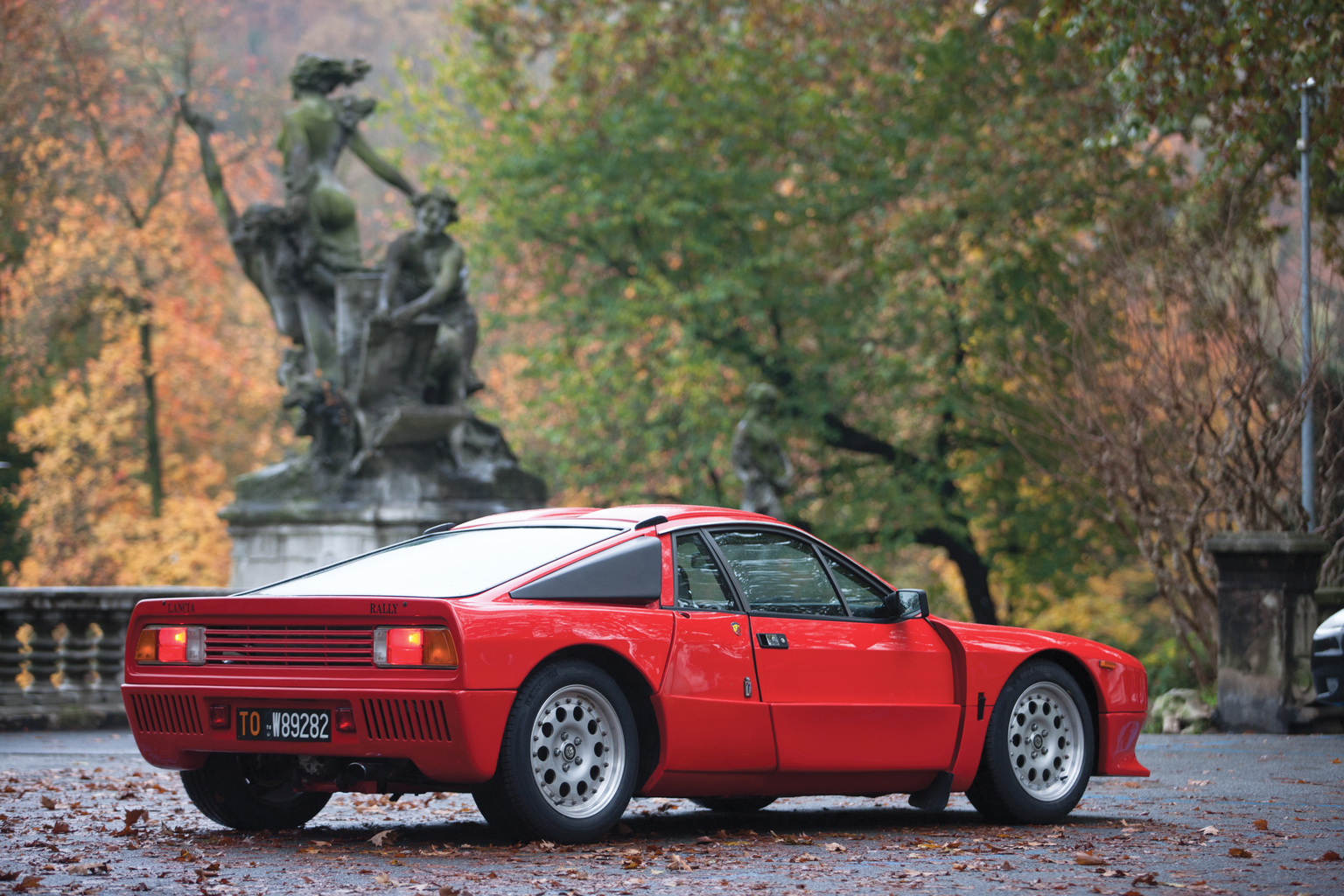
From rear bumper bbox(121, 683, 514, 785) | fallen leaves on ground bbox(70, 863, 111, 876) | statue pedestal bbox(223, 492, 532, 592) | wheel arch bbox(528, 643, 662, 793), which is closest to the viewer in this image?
fallen leaves on ground bbox(70, 863, 111, 876)

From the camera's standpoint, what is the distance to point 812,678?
7.16 metres

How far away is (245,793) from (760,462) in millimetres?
12330

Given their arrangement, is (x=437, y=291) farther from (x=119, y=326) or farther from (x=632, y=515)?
(x=119, y=326)

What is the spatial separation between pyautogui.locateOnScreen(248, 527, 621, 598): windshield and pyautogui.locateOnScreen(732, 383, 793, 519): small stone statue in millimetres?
11463

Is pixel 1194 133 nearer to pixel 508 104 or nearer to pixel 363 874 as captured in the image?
pixel 508 104

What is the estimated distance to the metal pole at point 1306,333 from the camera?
51.8ft

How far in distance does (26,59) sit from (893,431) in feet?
56.6

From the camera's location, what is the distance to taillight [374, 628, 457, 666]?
609 centimetres

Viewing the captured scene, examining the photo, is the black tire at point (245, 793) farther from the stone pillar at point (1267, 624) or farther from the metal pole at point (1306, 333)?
the metal pole at point (1306, 333)

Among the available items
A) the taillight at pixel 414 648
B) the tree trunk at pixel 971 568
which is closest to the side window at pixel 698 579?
the taillight at pixel 414 648

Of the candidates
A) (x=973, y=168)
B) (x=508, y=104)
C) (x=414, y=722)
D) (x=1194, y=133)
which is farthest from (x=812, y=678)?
(x=508, y=104)

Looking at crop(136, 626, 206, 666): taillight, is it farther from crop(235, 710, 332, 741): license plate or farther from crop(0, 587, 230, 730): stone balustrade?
crop(0, 587, 230, 730): stone balustrade

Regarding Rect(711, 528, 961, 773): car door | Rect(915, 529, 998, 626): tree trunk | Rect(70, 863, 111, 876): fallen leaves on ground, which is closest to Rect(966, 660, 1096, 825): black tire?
Rect(711, 528, 961, 773): car door

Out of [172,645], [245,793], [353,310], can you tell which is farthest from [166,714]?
[353,310]
